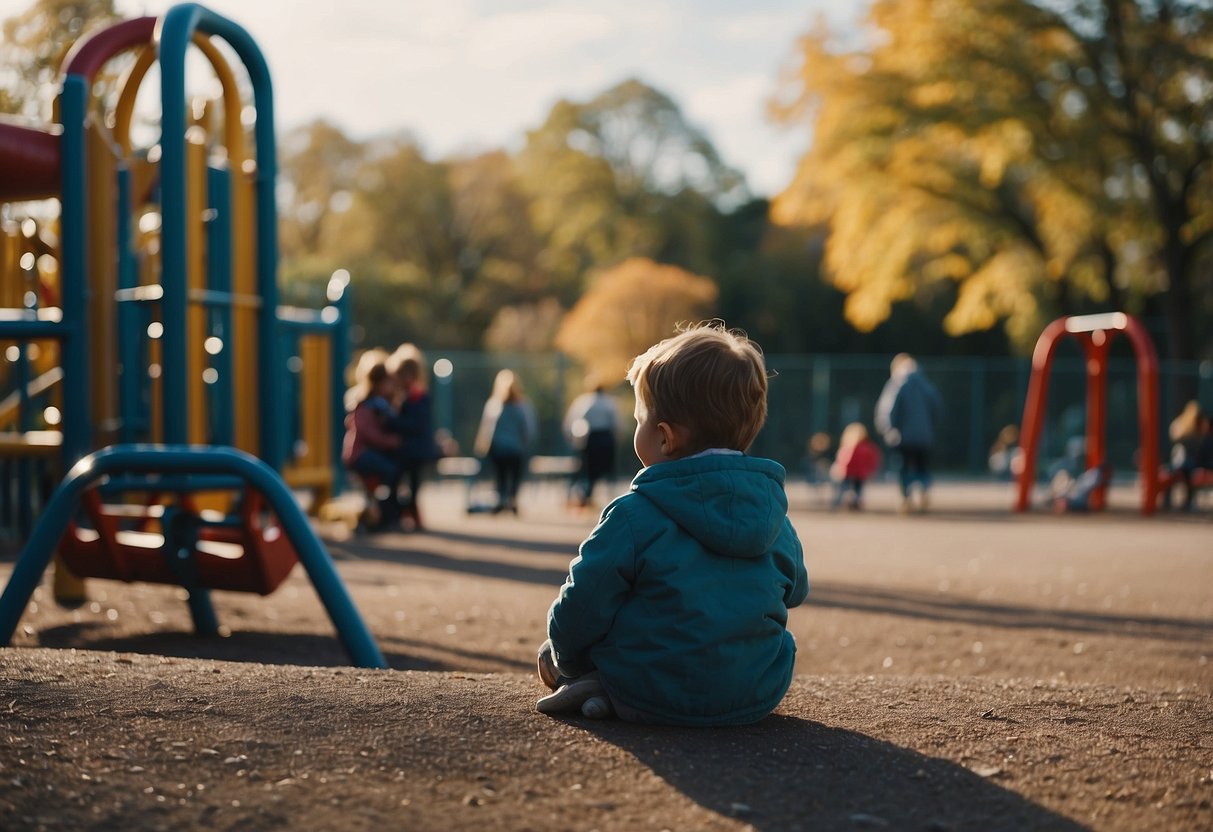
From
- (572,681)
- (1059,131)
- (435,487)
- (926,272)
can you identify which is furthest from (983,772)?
(926,272)

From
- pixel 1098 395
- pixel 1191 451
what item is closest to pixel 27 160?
pixel 1098 395

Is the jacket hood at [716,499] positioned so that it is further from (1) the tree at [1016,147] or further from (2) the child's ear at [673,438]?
(1) the tree at [1016,147]

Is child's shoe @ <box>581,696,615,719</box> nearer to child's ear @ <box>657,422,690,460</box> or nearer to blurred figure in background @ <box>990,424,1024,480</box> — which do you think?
child's ear @ <box>657,422,690,460</box>

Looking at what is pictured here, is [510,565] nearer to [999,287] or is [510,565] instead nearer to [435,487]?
[435,487]

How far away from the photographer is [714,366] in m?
3.42

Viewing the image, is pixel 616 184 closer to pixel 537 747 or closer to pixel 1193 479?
pixel 1193 479

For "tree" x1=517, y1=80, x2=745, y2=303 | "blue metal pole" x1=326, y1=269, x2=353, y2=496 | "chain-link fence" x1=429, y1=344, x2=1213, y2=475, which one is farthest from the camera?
"tree" x1=517, y1=80, x2=745, y2=303

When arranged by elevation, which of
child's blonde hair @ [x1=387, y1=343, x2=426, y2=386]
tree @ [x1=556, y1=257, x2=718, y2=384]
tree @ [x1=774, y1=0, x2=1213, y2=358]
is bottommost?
child's blonde hair @ [x1=387, y1=343, x2=426, y2=386]

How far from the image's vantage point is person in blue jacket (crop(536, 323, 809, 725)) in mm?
3410

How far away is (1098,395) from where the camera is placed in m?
17.5

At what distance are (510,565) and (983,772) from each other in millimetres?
6978

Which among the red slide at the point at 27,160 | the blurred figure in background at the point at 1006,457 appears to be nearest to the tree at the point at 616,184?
the blurred figure in background at the point at 1006,457

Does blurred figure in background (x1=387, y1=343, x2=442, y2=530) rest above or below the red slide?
below

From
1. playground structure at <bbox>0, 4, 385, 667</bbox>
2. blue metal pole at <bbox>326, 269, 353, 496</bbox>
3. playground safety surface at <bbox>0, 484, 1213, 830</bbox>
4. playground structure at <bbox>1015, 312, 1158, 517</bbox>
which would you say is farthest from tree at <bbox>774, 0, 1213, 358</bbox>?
playground safety surface at <bbox>0, 484, 1213, 830</bbox>
